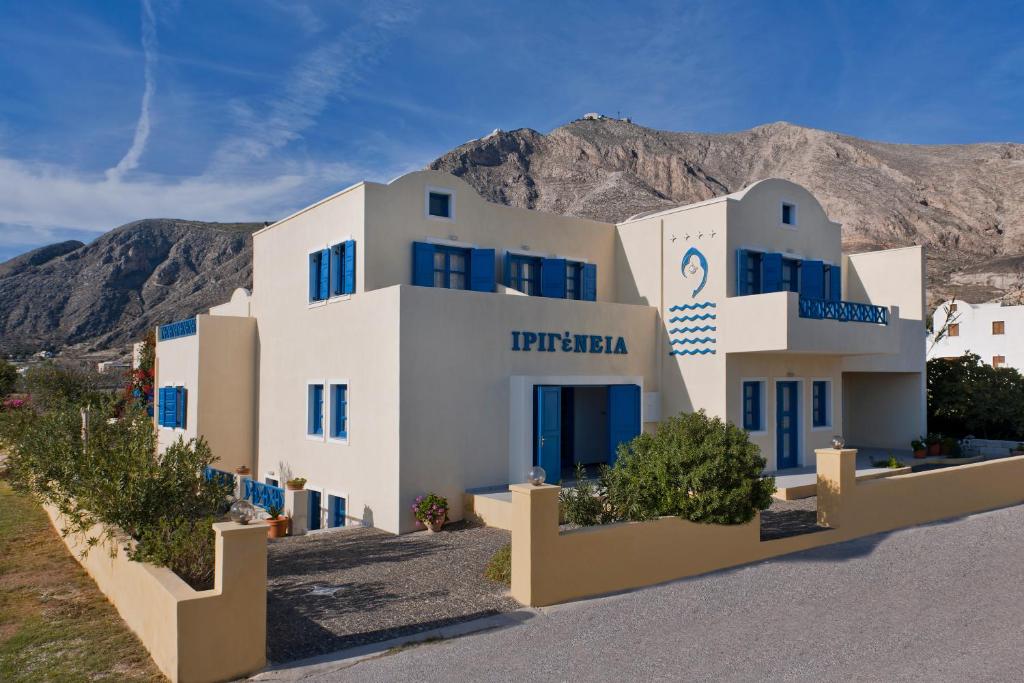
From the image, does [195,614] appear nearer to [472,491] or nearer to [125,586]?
[125,586]

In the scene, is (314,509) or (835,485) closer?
(835,485)

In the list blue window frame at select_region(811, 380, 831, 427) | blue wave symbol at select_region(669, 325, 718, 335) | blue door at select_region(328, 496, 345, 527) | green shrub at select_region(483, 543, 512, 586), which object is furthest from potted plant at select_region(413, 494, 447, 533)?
blue window frame at select_region(811, 380, 831, 427)

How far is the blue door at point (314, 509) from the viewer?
1507cm

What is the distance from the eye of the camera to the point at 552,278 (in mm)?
17078

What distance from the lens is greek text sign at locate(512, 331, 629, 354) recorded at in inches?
551

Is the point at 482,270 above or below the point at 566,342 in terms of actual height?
above

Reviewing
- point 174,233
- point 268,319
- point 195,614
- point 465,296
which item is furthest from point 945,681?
point 174,233

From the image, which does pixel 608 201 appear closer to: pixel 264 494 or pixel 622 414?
pixel 622 414

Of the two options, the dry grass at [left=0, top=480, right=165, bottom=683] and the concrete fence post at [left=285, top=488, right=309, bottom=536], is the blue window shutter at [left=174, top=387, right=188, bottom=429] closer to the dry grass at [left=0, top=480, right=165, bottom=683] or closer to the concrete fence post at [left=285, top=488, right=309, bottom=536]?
the concrete fence post at [left=285, top=488, right=309, bottom=536]

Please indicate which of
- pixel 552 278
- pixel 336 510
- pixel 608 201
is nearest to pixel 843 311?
pixel 552 278

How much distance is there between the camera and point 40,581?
A: 957cm

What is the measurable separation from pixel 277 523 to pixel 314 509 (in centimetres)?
212

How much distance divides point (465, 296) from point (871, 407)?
43.7ft

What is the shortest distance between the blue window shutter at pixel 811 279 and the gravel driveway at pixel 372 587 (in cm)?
1020
